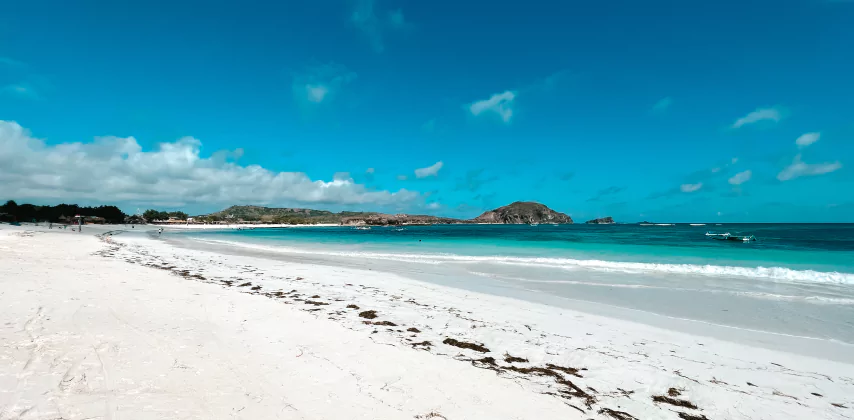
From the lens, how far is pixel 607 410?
4.04 m

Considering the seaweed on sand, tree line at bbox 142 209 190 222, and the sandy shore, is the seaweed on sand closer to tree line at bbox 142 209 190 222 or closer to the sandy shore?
the sandy shore

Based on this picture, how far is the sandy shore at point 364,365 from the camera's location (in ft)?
12.3

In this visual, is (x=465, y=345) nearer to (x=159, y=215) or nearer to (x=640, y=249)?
(x=640, y=249)

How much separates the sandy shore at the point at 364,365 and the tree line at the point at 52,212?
116223mm

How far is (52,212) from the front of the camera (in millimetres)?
96062

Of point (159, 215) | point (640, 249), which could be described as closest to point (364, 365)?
point (640, 249)

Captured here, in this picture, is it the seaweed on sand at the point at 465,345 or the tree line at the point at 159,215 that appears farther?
the tree line at the point at 159,215

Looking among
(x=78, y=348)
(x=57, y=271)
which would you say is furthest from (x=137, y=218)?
(x=78, y=348)

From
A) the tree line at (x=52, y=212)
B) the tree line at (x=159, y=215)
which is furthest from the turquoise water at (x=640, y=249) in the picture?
the tree line at (x=159, y=215)

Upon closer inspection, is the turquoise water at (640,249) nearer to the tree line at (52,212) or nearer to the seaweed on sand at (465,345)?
the seaweed on sand at (465,345)

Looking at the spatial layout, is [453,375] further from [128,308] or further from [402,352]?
[128,308]

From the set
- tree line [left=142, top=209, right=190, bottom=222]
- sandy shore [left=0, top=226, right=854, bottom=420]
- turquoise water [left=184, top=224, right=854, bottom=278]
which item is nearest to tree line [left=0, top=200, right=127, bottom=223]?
tree line [left=142, top=209, right=190, bottom=222]

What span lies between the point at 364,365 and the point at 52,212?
139 m

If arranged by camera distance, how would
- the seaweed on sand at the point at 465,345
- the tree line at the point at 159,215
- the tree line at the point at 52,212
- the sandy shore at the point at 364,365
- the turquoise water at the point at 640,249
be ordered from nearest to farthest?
the sandy shore at the point at 364,365 < the seaweed on sand at the point at 465,345 < the turquoise water at the point at 640,249 < the tree line at the point at 52,212 < the tree line at the point at 159,215
